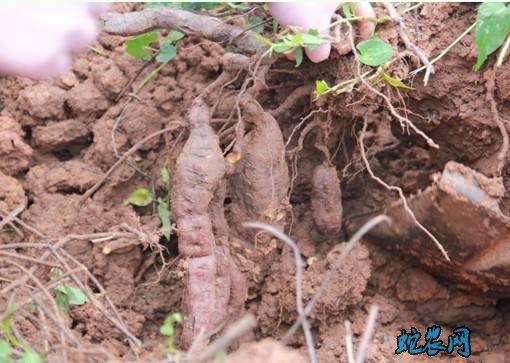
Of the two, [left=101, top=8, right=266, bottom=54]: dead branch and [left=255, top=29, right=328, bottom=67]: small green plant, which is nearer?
[left=255, top=29, right=328, bottom=67]: small green plant

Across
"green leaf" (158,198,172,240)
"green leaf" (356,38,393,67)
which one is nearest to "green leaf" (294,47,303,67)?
"green leaf" (356,38,393,67)

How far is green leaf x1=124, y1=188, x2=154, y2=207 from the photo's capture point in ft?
5.85

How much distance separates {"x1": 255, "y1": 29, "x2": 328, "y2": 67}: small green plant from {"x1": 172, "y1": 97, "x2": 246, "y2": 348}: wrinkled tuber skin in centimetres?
25

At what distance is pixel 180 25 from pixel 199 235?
0.50 metres

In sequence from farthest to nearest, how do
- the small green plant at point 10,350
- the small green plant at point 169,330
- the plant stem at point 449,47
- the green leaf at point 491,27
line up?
the plant stem at point 449,47 → the green leaf at point 491,27 → the small green plant at point 10,350 → the small green plant at point 169,330

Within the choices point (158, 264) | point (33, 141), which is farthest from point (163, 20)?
point (158, 264)

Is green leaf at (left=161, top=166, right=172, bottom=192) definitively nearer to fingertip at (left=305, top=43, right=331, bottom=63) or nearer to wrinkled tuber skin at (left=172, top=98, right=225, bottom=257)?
wrinkled tuber skin at (left=172, top=98, right=225, bottom=257)

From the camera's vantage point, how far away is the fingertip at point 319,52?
153 centimetres

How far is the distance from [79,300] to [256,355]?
64 centimetres

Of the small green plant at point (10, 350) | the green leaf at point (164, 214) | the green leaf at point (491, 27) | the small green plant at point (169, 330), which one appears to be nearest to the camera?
the small green plant at point (169, 330)

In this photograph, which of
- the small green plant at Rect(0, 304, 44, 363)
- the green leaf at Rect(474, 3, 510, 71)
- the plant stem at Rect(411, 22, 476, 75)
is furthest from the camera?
the plant stem at Rect(411, 22, 476, 75)

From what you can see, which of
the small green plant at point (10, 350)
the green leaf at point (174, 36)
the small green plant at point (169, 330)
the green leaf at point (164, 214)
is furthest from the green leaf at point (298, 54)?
the small green plant at point (10, 350)

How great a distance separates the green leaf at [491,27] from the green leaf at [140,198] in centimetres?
86

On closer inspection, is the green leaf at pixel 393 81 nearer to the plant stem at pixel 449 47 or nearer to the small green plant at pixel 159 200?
the plant stem at pixel 449 47
